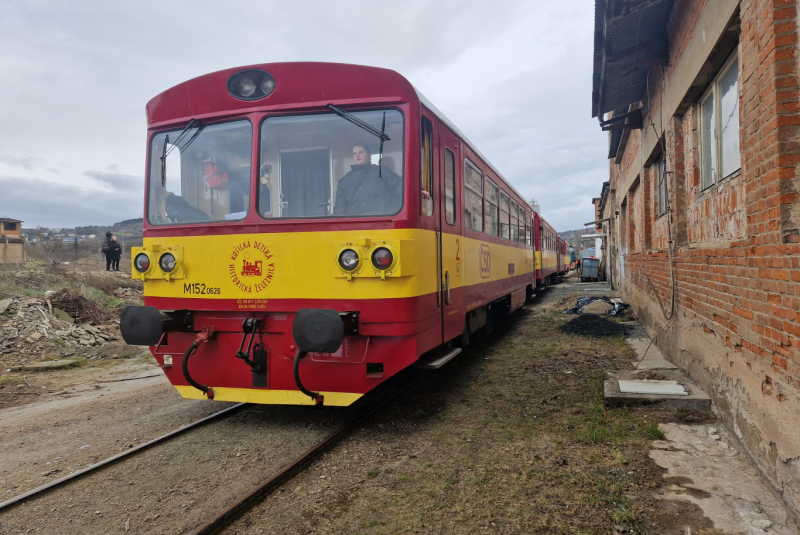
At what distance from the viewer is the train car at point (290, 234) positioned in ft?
13.3

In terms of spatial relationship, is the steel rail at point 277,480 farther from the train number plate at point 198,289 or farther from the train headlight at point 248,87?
the train headlight at point 248,87

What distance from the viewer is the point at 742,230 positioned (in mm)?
3941

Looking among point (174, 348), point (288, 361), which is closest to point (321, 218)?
point (288, 361)

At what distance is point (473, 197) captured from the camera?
20.8 ft

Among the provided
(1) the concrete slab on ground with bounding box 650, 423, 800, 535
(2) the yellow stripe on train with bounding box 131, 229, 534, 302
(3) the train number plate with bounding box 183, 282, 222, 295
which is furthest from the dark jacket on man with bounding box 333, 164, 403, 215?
(1) the concrete slab on ground with bounding box 650, 423, 800, 535

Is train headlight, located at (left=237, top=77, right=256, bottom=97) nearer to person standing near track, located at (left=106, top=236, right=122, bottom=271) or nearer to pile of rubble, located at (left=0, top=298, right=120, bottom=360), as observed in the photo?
pile of rubble, located at (left=0, top=298, right=120, bottom=360)

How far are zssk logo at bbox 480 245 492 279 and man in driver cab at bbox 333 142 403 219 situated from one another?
8.85ft

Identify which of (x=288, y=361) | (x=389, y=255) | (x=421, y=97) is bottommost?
(x=288, y=361)

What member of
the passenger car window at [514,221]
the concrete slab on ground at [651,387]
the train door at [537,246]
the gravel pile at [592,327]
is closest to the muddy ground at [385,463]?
the concrete slab on ground at [651,387]

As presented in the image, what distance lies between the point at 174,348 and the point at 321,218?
1799 mm

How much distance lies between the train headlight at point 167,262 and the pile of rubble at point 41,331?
17.4ft

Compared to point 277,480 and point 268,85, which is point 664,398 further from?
point 268,85

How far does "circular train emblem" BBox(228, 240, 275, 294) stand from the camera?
425cm

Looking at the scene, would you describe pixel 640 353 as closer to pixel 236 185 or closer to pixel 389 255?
pixel 389 255
